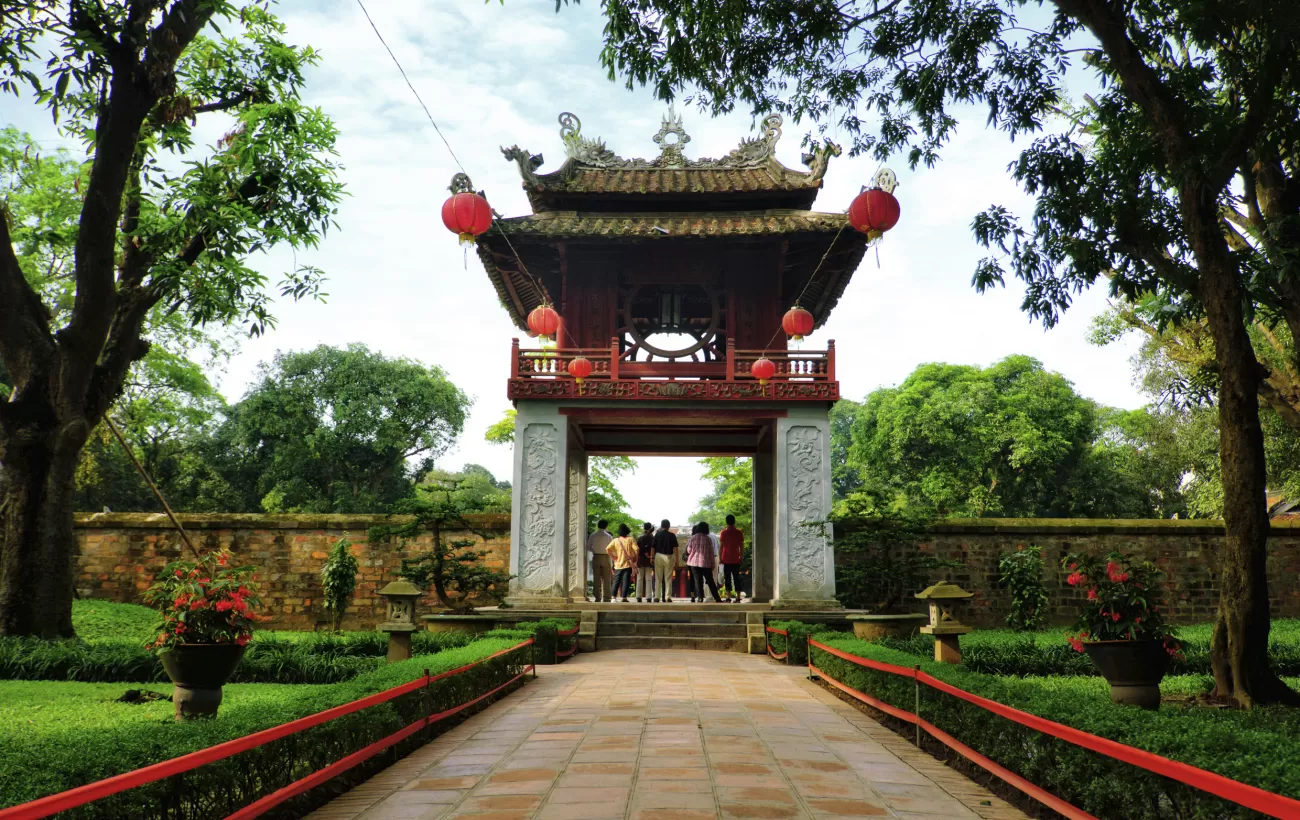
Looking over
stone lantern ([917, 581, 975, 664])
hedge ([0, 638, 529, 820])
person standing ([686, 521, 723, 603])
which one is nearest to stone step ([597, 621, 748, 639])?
person standing ([686, 521, 723, 603])

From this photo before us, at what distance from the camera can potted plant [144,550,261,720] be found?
5828mm

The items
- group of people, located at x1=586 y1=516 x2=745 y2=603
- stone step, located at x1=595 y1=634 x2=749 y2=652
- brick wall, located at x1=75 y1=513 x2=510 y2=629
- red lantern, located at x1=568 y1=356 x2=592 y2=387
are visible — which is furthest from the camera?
brick wall, located at x1=75 y1=513 x2=510 y2=629

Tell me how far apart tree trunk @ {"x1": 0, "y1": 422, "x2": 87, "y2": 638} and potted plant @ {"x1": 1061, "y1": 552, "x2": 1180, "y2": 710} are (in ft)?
38.2

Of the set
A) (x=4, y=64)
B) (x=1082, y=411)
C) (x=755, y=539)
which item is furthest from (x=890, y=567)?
(x=1082, y=411)

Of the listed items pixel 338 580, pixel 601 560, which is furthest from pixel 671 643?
pixel 338 580

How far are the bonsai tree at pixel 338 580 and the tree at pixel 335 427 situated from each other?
17.6m

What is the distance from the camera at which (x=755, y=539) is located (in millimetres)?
17516

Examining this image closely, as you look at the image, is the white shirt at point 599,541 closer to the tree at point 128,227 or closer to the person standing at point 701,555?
the person standing at point 701,555

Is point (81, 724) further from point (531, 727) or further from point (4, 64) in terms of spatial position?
point (4, 64)

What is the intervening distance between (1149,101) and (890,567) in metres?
8.70

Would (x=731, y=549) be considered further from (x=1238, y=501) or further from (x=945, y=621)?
(x=1238, y=501)

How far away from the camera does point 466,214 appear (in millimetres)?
10430

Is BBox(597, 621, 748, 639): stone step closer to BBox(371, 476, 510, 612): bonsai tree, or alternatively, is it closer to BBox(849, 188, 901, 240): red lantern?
BBox(371, 476, 510, 612): bonsai tree

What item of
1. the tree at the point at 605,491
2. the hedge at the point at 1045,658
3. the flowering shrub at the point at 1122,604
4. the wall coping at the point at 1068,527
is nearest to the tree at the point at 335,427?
the tree at the point at 605,491
